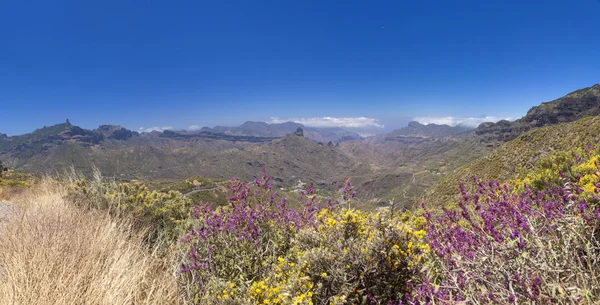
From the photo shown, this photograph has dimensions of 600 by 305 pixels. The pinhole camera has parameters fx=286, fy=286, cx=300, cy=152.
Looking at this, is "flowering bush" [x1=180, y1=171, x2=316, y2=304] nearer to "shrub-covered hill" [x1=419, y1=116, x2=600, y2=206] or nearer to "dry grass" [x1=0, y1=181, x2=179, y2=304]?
"dry grass" [x1=0, y1=181, x2=179, y2=304]

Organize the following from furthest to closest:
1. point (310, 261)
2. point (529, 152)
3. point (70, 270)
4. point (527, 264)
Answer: point (529, 152)
point (310, 261)
point (70, 270)
point (527, 264)

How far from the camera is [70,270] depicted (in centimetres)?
297

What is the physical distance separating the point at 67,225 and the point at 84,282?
5.62 feet

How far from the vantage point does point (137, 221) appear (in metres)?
6.23

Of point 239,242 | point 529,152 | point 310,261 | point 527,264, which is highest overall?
point 527,264

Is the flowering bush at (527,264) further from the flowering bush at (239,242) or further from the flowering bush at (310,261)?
the flowering bush at (239,242)

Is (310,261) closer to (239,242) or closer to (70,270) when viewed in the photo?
(239,242)

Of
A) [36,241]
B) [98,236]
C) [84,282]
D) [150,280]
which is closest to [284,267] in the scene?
[150,280]

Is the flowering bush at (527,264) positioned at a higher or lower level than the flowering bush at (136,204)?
higher

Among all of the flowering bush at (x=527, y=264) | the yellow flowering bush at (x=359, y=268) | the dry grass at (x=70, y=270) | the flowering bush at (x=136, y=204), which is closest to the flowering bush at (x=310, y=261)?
the yellow flowering bush at (x=359, y=268)

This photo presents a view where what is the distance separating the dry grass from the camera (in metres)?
2.57

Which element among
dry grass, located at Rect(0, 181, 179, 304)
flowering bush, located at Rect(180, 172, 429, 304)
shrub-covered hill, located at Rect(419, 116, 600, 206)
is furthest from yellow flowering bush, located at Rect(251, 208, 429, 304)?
shrub-covered hill, located at Rect(419, 116, 600, 206)

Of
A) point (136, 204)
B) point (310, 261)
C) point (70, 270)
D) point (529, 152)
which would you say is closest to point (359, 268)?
point (310, 261)

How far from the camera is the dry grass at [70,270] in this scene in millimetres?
2572
